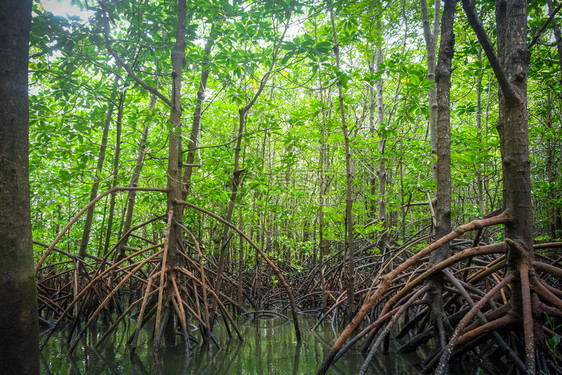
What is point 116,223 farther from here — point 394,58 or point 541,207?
point 541,207

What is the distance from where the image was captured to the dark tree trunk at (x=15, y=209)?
1.47m

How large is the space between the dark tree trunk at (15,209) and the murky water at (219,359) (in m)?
1.49

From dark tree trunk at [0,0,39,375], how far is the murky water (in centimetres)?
149

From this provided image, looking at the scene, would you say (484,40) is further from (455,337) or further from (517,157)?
(455,337)

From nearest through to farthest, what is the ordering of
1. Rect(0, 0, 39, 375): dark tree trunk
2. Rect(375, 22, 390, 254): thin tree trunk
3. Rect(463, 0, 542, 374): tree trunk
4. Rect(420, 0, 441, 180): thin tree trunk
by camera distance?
Rect(0, 0, 39, 375): dark tree trunk, Rect(463, 0, 542, 374): tree trunk, Rect(420, 0, 441, 180): thin tree trunk, Rect(375, 22, 390, 254): thin tree trunk

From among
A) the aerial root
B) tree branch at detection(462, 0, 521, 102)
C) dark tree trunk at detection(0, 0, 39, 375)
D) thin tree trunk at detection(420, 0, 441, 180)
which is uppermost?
thin tree trunk at detection(420, 0, 441, 180)

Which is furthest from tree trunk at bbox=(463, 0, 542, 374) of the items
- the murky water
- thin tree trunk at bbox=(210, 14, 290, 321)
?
thin tree trunk at bbox=(210, 14, 290, 321)

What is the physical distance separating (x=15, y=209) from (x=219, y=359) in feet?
7.84

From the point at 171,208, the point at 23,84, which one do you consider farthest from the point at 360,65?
the point at 23,84

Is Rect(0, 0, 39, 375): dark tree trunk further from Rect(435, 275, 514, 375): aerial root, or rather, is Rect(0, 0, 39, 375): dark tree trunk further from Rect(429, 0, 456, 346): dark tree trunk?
Rect(429, 0, 456, 346): dark tree trunk

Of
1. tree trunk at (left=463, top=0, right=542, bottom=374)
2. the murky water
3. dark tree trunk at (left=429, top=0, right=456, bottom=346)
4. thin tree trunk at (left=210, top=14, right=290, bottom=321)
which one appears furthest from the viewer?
thin tree trunk at (left=210, top=14, right=290, bottom=321)

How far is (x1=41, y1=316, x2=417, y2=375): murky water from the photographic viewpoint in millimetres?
2793

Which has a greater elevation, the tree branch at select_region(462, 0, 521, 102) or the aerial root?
the tree branch at select_region(462, 0, 521, 102)

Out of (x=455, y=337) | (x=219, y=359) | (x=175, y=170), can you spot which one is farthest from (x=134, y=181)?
(x=455, y=337)
